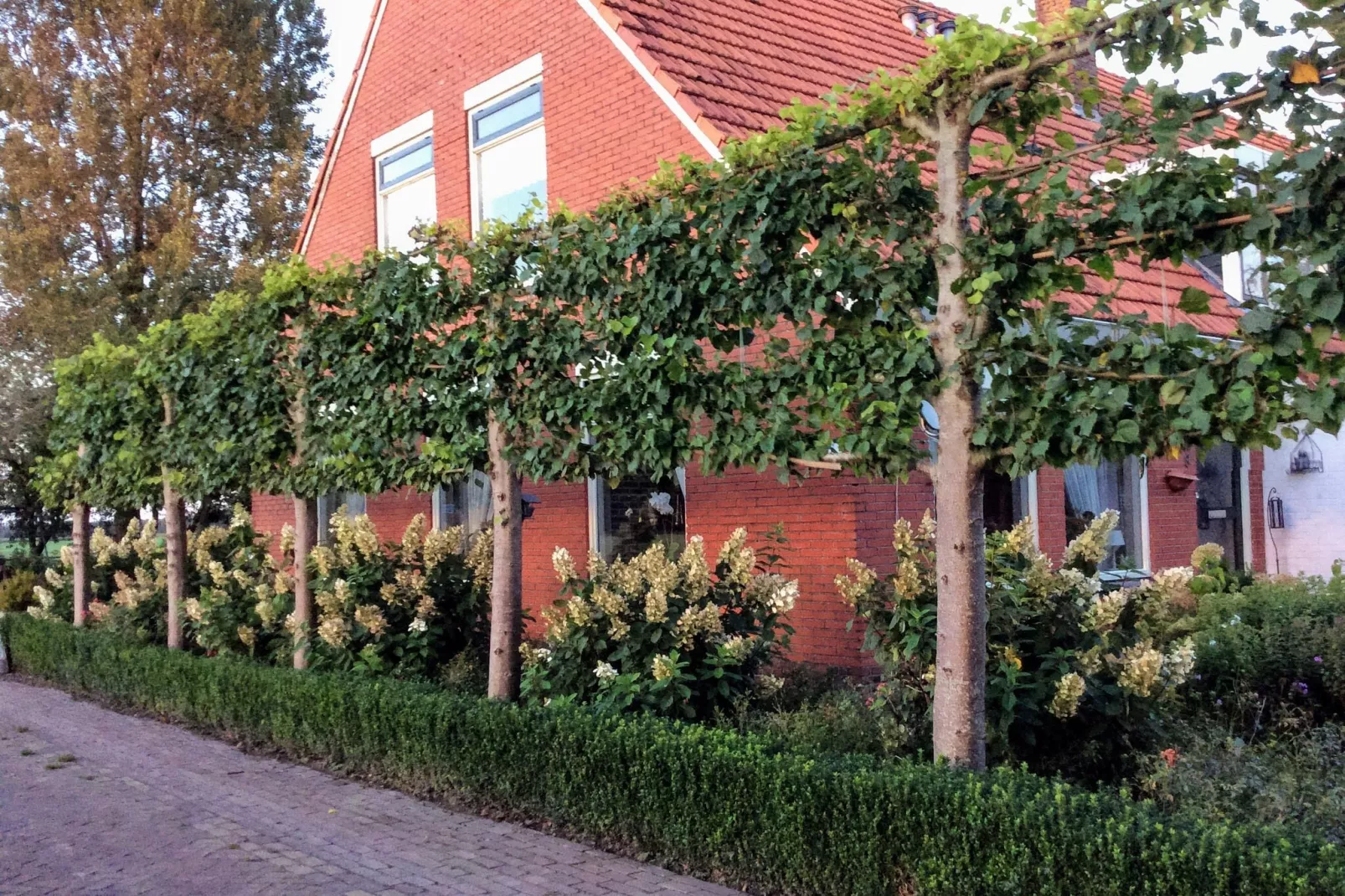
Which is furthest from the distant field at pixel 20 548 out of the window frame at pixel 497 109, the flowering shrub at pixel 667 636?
the flowering shrub at pixel 667 636

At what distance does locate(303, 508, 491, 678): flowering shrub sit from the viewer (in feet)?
29.8

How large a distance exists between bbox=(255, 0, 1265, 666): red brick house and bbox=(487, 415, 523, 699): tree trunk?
2.13 m

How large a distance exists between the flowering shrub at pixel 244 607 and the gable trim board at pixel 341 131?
4297mm

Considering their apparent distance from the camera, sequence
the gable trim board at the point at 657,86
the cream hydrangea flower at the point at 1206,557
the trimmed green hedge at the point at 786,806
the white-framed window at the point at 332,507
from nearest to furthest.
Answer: the trimmed green hedge at the point at 786,806 → the gable trim board at the point at 657,86 → the cream hydrangea flower at the point at 1206,557 → the white-framed window at the point at 332,507

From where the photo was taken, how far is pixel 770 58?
36.8 ft

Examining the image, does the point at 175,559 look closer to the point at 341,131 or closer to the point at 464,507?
the point at 464,507

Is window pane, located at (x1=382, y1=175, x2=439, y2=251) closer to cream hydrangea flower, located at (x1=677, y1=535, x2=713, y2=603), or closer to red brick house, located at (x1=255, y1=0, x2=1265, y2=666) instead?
red brick house, located at (x1=255, y1=0, x2=1265, y2=666)

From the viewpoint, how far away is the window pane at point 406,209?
13289mm

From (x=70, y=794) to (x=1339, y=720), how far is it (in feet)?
28.4

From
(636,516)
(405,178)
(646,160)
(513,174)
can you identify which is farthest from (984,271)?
(405,178)

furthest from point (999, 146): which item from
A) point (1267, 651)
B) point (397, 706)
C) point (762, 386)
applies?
point (397, 706)

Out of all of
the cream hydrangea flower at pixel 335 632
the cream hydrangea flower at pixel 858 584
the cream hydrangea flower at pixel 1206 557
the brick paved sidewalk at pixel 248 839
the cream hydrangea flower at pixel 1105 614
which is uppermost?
the cream hydrangea flower at pixel 858 584

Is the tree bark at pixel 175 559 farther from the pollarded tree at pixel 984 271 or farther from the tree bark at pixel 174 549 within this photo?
the pollarded tree at pixel 984 271

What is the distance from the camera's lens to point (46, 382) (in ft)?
71.7
